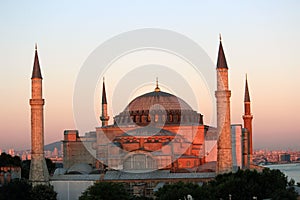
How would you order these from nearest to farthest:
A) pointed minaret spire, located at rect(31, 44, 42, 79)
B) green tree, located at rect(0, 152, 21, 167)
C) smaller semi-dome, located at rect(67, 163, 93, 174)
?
pointed minaret spire, located at rect(31, 44, 42, 79), smaller semi-dome, located at rect(67, 163, 93, 174), green tree, located at rect(0, 152, 21, 167)

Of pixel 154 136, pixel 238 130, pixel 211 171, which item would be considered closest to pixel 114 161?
pixel 154 136

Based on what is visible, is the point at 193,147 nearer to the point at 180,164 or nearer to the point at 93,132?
the point at 180,164

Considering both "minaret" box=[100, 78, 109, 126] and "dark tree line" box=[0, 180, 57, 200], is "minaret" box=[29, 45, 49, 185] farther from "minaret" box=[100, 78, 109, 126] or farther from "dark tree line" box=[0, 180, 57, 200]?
"minaret" box=[100, 78, 109, 126]

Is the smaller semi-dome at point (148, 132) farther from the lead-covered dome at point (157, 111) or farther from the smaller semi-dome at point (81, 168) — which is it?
the smaller semi-dome at point (81, 168)

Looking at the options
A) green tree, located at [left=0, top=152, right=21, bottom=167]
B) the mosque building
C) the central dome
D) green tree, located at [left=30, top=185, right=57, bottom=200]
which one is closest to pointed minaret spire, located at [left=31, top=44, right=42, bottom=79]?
green tree, located at [left=30, top=185, right=57, bottom=200]

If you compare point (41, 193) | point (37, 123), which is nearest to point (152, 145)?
point (37, 123)

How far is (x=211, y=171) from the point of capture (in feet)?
142

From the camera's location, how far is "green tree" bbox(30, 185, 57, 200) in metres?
38.2

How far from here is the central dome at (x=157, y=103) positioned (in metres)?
49.5

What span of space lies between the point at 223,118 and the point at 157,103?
1089cm

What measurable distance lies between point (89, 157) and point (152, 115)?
5.36 meters

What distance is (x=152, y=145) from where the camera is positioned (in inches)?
→ 1783

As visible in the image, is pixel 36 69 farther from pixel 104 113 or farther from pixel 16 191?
pixel 104 113

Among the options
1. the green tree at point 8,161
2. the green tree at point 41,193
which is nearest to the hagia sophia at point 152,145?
the green tree at point 41,193
